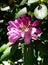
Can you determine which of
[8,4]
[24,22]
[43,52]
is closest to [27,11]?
[24,22]

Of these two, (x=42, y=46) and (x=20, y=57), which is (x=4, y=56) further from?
(x=20, y=57)

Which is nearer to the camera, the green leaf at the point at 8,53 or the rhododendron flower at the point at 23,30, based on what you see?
the rhododendron flower at the point at 23,30

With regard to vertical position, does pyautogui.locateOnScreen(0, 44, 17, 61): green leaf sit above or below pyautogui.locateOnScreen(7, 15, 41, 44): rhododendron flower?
below

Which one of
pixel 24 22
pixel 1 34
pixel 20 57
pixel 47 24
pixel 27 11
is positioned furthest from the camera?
pixel 1 34

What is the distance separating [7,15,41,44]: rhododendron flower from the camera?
5.18 feet

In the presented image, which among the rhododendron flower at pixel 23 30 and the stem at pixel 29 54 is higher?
the rhododendron flower at pixel 23 30

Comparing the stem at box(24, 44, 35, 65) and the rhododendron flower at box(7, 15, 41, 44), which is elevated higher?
the rhododendron flower at box(7, 15, 41, 44)

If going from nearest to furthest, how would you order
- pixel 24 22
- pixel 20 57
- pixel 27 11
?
pixel 24 22
pixel 27 11
pixel 20 57

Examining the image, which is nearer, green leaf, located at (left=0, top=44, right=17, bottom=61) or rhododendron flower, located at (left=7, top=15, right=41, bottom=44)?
rhododendron flower, located at (left=7, top=15, right=41, bottom=44)

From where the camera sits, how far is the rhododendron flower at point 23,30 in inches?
62.2

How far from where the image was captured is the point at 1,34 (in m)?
2.25

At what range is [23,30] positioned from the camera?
1.63 m

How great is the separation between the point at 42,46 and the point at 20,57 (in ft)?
1.52

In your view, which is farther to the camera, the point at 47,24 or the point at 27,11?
the point at 47,24
